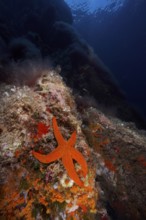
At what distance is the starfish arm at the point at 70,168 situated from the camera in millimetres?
2484

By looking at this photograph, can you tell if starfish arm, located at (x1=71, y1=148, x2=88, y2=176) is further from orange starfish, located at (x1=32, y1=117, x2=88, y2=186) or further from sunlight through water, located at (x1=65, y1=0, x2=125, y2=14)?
sunlight through water, located at (x1=65, y1=0, x2=125, y2=14)

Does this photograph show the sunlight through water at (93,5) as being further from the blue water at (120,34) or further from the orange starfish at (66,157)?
the orange starfish at (66,157)

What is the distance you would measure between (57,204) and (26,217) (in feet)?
1.31

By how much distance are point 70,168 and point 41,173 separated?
38 cm

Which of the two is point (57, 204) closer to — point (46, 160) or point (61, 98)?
point (46, 160)

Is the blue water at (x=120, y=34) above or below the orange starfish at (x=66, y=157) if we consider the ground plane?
above

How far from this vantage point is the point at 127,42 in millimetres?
35625

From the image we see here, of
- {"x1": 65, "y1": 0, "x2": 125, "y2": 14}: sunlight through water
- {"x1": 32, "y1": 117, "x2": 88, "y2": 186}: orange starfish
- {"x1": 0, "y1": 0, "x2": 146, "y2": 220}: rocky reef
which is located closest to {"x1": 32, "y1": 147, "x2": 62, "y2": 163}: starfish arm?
{"x1": 32, "y1": 117, "x2": 88, "y2": 186}: orange starfish

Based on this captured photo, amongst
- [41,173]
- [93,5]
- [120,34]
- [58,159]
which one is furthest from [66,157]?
[120,34]

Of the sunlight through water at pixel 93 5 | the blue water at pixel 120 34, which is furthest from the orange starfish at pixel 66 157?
the sunlight through water at pixel 93 5

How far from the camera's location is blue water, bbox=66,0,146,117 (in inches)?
1203

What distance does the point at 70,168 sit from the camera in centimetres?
249

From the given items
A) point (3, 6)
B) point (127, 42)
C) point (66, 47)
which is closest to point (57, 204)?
point (66, 47)

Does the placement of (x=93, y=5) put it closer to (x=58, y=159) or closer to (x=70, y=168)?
(x=58, y=159)
